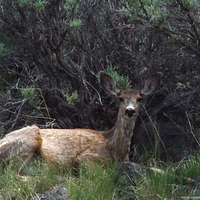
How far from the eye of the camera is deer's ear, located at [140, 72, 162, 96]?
8672 mm

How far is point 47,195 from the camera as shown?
695 centimetres

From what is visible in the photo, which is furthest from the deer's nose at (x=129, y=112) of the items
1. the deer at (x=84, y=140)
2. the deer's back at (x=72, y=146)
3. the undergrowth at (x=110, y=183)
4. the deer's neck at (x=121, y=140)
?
the undergrowth at (x=110, y=183)

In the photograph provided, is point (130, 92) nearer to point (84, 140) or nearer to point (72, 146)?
point (84, 140)

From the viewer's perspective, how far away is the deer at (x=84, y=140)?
8.27 metres

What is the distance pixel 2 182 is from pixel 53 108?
8.69 feet

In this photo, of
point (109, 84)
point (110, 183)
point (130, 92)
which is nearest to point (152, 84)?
point (130, 92)

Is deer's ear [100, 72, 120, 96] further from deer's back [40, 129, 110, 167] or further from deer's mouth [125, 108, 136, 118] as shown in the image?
deer's back [40, 129, 110, 167]

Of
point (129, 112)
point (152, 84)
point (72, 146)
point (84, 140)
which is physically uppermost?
point (152, 84)

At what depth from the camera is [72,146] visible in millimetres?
8625

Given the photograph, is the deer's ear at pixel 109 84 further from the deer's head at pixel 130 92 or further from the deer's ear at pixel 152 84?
the deer's ear at pixel 152 84

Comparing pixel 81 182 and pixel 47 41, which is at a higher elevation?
pixel 47 41

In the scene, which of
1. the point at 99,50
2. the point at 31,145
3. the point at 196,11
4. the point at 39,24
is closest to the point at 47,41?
the point at 39,24

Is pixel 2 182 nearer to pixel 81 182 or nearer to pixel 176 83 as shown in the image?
pixel 81 182

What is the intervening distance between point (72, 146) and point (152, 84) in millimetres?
1514
